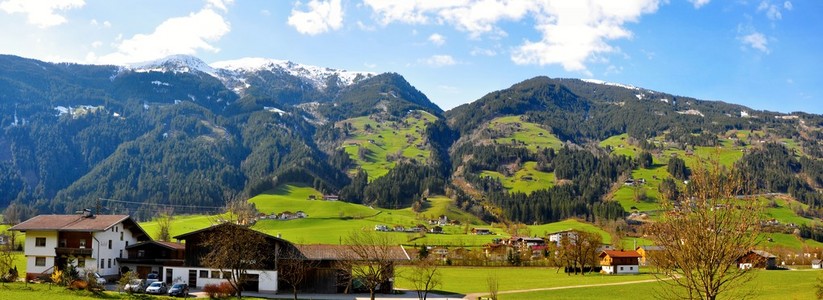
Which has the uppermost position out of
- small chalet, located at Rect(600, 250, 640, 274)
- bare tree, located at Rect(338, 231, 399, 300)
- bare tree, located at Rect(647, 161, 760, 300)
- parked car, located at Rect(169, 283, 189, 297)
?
bare tree, located at Rect(647, 161, 760, 300)

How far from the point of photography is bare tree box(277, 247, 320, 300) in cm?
6359

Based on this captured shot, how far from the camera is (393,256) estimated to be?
221 ft

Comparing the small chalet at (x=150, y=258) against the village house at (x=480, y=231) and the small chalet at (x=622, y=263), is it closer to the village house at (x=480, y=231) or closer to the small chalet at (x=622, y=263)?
the small chalet at (x=622, y=263)

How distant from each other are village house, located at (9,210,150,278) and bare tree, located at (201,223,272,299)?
13345 mm

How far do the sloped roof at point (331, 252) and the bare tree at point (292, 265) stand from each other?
0.82 m

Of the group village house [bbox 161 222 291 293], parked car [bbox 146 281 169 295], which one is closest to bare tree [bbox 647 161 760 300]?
parked car [bbox 146 281 169 295]

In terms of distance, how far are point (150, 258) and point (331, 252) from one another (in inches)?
964

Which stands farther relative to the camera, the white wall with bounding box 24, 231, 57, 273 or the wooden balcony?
the wooden balcony

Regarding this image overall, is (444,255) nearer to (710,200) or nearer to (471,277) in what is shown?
(471,277)

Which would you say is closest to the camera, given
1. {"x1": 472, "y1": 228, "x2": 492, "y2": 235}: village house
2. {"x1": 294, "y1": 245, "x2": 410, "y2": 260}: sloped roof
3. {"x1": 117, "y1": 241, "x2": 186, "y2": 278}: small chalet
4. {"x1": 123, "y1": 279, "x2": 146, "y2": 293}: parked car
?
{"x1": 123, "y1": 279, "x2": 146, "y2": 293}: parked car

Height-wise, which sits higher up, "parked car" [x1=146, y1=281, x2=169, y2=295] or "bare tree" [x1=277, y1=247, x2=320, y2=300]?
"bare tree" [x1=277, y1=247, x2=320, y2=300]

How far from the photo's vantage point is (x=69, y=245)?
69875 millimetres

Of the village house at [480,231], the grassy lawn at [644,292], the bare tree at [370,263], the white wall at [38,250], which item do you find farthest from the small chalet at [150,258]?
the village house at [480,231]

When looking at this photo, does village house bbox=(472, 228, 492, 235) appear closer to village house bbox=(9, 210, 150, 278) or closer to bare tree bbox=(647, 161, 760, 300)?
village house bbox=(9, 210, 150, 278)
